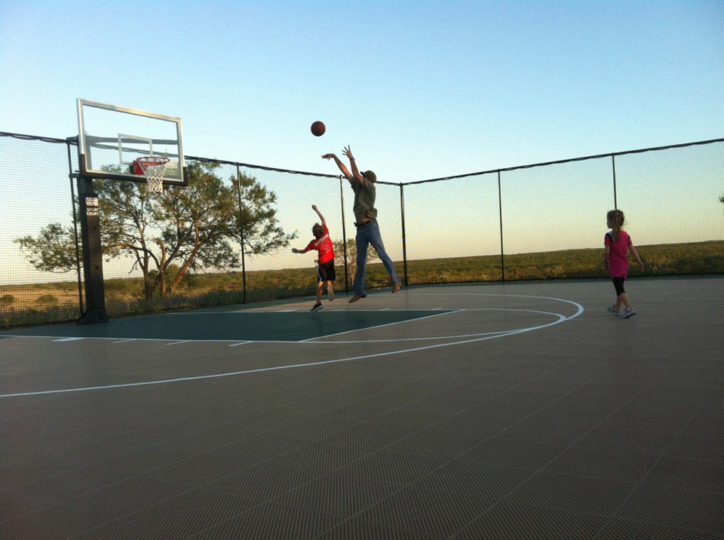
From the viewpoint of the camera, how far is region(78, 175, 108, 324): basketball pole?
960 centimetres

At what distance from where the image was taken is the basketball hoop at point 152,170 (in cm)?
1063

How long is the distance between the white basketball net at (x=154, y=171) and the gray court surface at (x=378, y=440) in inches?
217

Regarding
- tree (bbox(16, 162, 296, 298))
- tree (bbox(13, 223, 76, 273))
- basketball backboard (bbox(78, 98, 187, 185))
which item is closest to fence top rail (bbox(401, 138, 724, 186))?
tree (bbox(16, 162, 296, 298))

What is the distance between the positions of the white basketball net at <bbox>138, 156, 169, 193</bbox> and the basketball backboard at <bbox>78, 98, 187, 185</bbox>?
85 millimetres

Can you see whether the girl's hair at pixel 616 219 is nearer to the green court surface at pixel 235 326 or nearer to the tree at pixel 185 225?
the green court surface at pixel 235 326

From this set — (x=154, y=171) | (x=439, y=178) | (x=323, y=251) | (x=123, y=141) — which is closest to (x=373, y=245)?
(x=323, y=251)

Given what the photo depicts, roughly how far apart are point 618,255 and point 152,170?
817cm

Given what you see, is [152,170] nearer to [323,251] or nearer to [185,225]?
[185,225]

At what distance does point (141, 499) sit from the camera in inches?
83.0

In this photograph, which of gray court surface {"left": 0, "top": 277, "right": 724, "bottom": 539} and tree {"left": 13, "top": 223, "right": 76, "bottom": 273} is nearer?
gray court surface {"left": 0, "top": 277, "right": 724, "bottom": 539}

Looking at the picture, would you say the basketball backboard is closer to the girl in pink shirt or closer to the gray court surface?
the gray court surface

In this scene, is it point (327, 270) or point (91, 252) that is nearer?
point (91, 252)

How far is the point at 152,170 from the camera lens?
10.8 meters

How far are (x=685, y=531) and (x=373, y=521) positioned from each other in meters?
0.92
